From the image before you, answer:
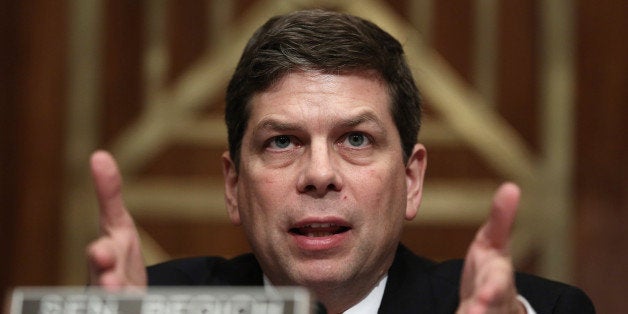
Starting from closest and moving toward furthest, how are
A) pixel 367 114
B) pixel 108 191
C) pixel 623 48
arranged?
1. pixel 108 191
2. pixel 367 114
3. pixel 623 48

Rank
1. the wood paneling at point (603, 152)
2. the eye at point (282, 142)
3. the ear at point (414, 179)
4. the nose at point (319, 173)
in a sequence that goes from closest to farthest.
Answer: the nose at point (319, 173) → the eye at point (282, 142) → the ear at point (414, 179) → the wood paneling at point (603, 152)

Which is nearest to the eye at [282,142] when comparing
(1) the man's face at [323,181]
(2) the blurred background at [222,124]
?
(1) the man's face at [323,181]

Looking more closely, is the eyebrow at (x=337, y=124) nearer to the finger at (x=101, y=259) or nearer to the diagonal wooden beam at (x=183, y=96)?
the finger at (x=101, y=259)

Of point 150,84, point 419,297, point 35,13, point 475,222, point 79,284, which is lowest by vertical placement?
point 79,284

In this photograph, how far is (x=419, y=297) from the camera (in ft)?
6.81

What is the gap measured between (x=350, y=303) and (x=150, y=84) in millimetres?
1799

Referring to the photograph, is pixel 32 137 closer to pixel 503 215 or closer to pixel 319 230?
pixel 319 230

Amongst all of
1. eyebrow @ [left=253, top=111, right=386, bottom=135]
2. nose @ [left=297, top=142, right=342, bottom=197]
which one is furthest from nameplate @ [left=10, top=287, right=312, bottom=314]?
eyebrow @ [left=253, top=111, right=386, bottom=135]

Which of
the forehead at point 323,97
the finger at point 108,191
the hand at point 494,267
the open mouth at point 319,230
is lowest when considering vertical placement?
the open mouth at point 319,230

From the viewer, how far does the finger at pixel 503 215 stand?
1517 millimetres

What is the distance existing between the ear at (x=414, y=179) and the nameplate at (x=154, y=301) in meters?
0.87

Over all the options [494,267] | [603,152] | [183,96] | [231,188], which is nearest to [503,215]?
[494,267]

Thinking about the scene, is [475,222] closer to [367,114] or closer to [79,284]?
[79,284]

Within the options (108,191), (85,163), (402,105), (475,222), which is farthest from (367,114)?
(85,163)
